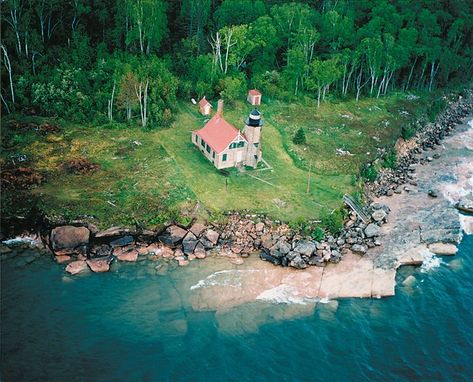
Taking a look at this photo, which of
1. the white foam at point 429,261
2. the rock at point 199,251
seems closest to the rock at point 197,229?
the rock at point 199,251

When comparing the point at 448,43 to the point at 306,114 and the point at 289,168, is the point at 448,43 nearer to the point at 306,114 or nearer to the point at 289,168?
the point at 306,114

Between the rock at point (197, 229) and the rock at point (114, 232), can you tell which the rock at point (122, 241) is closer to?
the rock at point (114, 232)

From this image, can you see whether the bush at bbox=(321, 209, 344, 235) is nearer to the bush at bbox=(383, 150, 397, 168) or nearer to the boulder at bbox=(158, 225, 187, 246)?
the boulder at bbox=(158, 225, 187, 246)

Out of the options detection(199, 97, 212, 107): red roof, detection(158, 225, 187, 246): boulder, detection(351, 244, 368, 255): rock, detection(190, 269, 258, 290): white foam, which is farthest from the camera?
detection(199, 97, 212, 107): red roof

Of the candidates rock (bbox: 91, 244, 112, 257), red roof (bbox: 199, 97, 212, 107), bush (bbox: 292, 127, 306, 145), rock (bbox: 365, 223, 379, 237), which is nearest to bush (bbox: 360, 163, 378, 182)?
bush (bbox: 292, 127, 306, 145)

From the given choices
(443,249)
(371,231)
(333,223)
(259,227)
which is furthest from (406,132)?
(259,227)

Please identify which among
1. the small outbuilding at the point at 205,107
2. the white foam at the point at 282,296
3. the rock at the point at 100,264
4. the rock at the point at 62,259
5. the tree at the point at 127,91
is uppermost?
the tree at the point at 127,91
